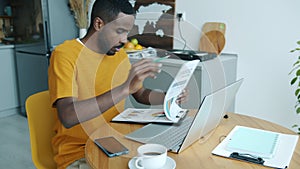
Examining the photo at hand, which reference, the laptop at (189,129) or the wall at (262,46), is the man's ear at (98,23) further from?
the wall at (262,46)

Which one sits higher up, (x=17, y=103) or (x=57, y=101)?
(x=57, y=101)

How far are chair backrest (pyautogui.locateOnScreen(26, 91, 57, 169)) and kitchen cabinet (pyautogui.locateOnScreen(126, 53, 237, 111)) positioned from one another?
71 centimetres

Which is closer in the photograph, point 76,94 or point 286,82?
point 76,94

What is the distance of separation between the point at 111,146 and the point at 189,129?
1.05 ft

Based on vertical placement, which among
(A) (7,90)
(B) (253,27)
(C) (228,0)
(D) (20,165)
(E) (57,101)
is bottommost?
(D) (20,165)

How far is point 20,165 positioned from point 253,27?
2.30m

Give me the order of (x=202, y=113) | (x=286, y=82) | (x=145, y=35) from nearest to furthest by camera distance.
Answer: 1. (x=202, y=113)
2. (x=286, y=82)
3. (x=145, y=35)

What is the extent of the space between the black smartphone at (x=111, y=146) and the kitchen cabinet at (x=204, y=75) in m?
0.92

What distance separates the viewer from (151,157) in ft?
3.02

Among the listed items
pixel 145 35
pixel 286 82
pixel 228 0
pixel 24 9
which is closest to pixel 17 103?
pixel 24 9

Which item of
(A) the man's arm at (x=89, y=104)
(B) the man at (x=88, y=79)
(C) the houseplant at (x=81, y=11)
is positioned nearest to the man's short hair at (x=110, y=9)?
(B) the man at (x=88, y=79)

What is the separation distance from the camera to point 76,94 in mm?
1274

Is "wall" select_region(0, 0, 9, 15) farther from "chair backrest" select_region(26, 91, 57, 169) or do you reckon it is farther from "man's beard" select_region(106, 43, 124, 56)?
"man's beard" select_region(106, 43, 124, 56)

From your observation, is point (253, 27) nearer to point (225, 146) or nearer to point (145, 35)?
point (145, 35)
